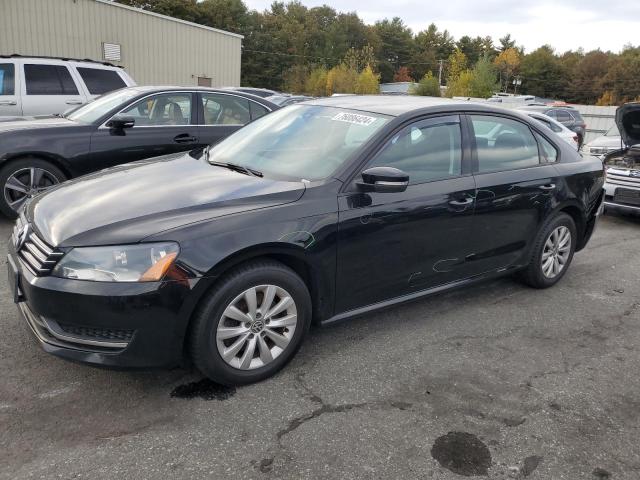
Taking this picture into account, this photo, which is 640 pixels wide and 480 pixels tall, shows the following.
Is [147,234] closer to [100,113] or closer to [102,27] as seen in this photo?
[100,113]

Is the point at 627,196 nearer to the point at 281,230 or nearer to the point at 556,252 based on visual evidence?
the point at 556,252

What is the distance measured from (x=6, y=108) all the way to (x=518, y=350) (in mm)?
8559

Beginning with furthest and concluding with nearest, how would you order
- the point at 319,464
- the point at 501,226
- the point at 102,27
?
the point at 102,27
the point at 501,226
the point at 319,464

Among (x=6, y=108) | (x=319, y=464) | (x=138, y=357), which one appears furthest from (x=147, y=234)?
(x=6, y=108)

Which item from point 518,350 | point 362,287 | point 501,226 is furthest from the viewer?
point 501,226

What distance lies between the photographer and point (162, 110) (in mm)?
6566

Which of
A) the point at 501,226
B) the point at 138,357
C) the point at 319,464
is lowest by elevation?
the point at 319,464

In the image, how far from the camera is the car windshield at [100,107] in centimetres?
631

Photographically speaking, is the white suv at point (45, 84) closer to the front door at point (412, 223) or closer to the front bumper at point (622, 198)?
the front door at point (412, 223)

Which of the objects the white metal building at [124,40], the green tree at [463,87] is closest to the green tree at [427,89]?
the green tree at [463,87]

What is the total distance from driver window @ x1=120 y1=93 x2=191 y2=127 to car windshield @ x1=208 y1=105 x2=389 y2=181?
2.62 meters

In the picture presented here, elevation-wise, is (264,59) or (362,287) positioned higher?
(264,59)

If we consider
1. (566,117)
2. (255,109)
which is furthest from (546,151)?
(566,117)

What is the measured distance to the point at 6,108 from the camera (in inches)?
341
